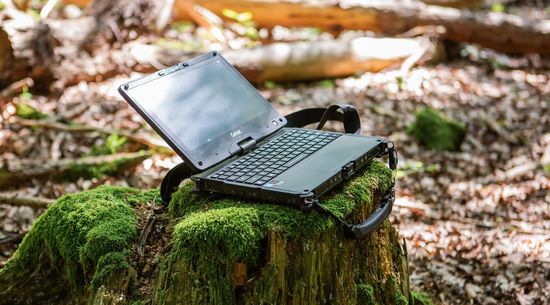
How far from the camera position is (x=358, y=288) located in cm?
308

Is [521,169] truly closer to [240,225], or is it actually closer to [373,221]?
[373,221]

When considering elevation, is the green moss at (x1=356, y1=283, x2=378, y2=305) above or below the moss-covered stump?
below

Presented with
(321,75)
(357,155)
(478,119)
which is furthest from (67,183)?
(478,119)

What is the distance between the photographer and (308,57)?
360 inches

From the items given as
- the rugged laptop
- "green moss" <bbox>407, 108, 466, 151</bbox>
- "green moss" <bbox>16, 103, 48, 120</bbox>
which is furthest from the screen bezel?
"green moss" <bbox>16, 103, 48, 120</bbox>

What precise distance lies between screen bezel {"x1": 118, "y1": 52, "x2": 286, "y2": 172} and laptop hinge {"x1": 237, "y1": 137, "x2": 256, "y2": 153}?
0.06 ft

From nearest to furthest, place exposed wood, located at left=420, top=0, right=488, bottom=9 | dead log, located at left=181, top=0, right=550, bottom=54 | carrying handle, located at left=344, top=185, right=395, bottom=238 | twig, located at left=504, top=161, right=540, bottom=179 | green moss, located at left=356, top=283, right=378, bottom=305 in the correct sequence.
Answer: carrying handle, located at left=344, top=185, right=395, bottom=238
green moss, located at left=356, top=283, right=378, bottom=305
twig, located at left=504, top=161, right=540, bottom=179
dead log, located at left=181, top=0, right=550, bottom=54
exposed wood, located at left=420, top=0, right=488, bottom=9

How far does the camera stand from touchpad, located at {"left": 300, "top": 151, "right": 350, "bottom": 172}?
2.94 metres

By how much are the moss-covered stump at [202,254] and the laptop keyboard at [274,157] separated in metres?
0.14

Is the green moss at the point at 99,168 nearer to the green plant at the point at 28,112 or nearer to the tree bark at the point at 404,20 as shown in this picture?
the green plant at the point at 28,112

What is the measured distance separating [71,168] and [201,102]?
294cm

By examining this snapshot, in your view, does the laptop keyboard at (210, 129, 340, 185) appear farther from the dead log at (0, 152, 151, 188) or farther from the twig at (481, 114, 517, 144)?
the twig at (481, 114, 517, 144)

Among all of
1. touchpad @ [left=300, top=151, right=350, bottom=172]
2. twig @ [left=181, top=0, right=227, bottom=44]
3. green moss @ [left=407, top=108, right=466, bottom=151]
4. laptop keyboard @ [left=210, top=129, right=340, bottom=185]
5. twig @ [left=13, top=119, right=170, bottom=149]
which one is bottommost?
green moss @ [left=407, top=108, right=466, bottom=151]

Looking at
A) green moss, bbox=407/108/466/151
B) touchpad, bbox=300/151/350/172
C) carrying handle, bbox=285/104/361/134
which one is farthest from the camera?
green moss, bbox=407/108/466/151
